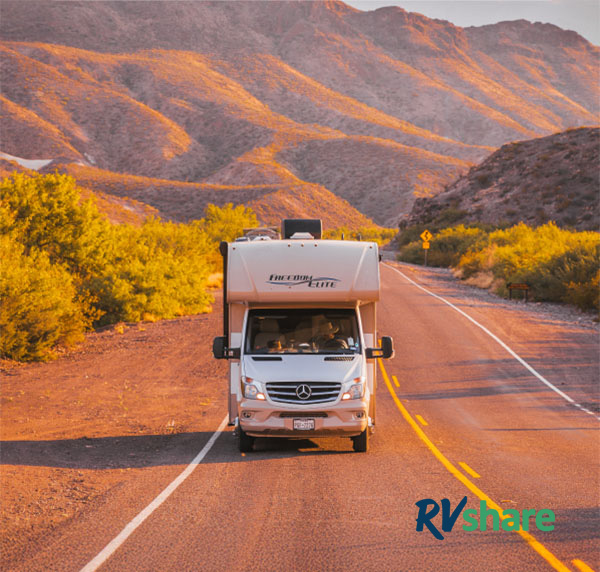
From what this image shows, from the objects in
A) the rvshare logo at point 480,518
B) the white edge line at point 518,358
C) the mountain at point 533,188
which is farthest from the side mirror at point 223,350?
the mountain at point 533,188

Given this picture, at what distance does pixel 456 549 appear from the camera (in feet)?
24.1

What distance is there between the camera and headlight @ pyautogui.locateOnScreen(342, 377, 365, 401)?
11.7 m

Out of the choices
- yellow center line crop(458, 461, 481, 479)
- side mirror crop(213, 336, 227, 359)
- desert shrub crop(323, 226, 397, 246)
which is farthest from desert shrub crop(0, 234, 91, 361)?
desert shrub crop(323, 226, 397, 246)

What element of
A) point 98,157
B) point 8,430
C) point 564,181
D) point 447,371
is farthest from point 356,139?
point 8,430

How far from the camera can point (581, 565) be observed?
22.4 ft

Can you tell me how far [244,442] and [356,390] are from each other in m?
2.15

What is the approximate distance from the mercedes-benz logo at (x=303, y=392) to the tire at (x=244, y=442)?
4.46 ft

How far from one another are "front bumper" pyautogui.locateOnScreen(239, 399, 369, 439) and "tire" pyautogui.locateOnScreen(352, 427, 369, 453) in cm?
43

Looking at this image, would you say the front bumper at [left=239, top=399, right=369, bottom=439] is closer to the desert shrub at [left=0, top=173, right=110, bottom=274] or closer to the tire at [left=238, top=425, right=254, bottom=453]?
the tire at [left=238, top=425, right=254, bottom=453]

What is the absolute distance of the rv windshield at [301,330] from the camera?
40.9 feet

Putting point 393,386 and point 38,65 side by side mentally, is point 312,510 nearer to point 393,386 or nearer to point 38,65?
point 393,386

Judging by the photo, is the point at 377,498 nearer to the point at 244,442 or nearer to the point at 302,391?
the point at 302,391

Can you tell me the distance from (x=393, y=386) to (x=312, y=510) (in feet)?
39.4

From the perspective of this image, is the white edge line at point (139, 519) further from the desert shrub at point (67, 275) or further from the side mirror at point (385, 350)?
the desert shrub at point (67, 275)
